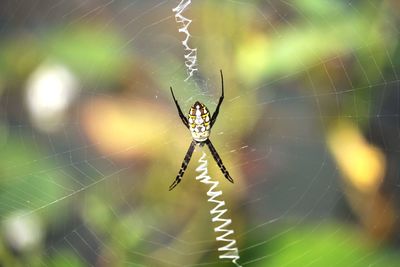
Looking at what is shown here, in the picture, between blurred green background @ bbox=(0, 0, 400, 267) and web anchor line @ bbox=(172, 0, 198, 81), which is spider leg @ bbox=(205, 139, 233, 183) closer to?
blurred green background @ bbox=(0, 0, 400, 267)

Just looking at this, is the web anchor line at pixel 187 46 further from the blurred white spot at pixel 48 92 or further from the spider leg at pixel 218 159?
the blurred white spot at pixel 48 92

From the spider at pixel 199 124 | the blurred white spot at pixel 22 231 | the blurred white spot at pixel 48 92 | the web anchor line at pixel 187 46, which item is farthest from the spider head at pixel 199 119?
the blurred white spot at pixel 22 231

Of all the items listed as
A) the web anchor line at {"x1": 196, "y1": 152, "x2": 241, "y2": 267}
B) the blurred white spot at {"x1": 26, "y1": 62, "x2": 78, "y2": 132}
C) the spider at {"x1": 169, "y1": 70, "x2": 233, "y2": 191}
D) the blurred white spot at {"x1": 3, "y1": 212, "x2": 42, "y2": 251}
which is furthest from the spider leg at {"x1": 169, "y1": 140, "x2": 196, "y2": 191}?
the blurred white spot at {"x1": 3, "y1": 212, "x2": 42, "y2": 251}

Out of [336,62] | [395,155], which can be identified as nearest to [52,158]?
[336,62]

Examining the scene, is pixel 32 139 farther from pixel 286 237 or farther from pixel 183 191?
pixel 286 237

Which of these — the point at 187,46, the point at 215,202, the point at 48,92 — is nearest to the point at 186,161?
the point at 215,202
